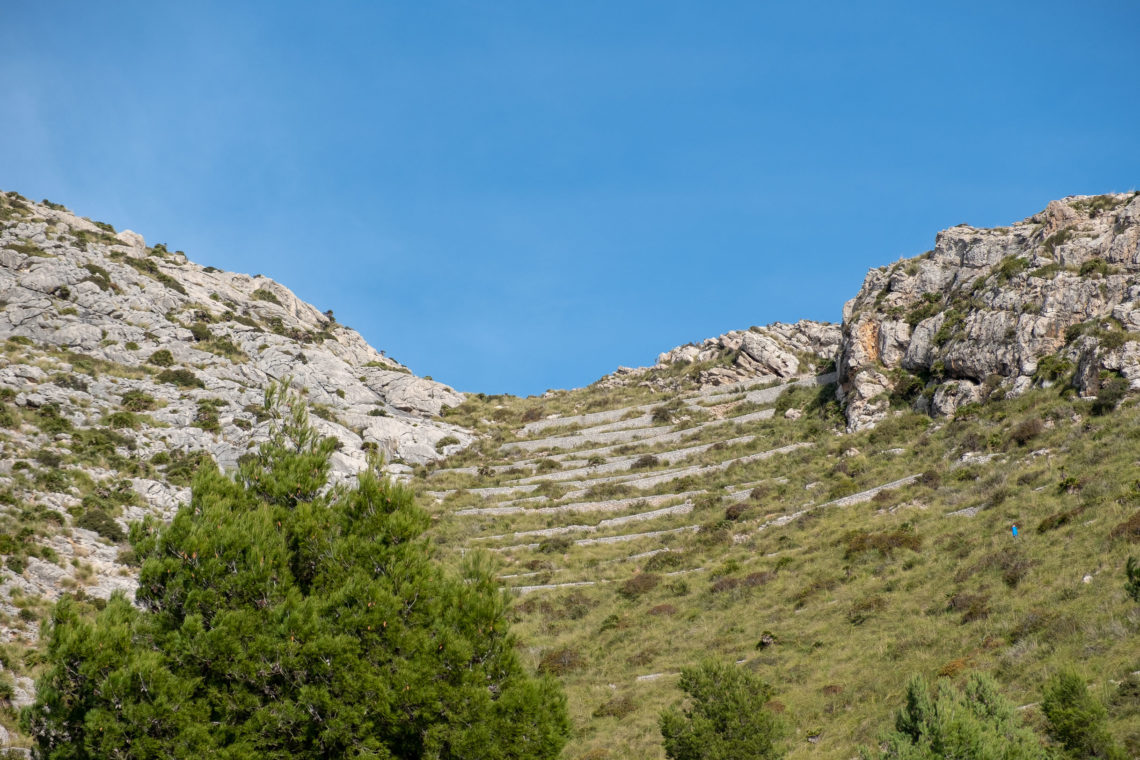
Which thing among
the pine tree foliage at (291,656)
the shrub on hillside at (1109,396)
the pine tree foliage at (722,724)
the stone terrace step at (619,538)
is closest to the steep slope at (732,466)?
the shrub on hillside at (1109,396)

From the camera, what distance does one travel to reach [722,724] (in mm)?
23062

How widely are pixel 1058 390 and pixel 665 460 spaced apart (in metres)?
33.6

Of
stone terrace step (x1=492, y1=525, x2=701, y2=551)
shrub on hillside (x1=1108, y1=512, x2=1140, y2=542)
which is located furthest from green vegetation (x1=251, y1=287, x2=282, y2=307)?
shrub on hillside (x1=1108, y1=512, x2=1140, y2=542)

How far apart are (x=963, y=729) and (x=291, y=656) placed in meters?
13.2

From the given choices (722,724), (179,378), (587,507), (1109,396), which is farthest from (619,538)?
(179,378)

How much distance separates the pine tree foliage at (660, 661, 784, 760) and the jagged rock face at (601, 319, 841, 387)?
72.5 meters

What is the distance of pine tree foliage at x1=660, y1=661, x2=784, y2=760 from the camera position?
22.5m

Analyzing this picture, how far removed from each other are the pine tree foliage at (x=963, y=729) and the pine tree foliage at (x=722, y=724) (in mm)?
3815

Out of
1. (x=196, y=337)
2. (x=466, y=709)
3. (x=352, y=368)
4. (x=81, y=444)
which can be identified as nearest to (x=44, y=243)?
(x=196, y=337)

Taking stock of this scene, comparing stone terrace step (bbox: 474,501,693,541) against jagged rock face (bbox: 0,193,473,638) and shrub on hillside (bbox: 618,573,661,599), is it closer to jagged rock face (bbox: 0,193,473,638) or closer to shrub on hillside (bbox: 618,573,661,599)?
shrub on hillside (bbox: 618,573,661,599)

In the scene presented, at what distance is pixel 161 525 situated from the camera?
17.4 meters

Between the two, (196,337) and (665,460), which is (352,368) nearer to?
(196,337)

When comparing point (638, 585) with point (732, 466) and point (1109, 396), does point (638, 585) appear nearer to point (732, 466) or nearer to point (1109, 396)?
point (732, 466)

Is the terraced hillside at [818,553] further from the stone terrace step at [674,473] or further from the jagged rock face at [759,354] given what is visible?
the jagged rock face at [759,354]
